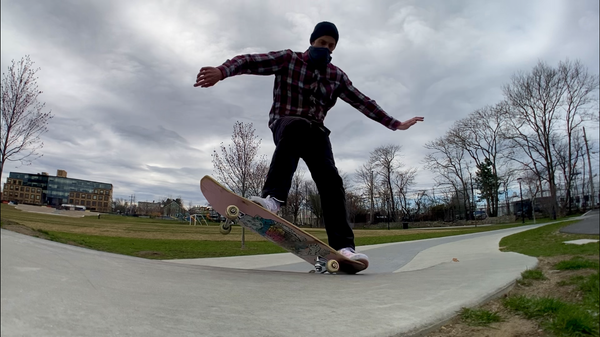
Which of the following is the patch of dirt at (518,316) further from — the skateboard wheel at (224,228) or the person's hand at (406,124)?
the person's hand at (406,124)

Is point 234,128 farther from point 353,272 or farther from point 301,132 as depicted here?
point 353,272

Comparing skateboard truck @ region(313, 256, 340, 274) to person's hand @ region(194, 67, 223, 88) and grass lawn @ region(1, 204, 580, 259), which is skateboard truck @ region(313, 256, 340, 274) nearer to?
grass lawn @ region(1, 204, 580, 259)

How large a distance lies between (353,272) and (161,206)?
4.16ft

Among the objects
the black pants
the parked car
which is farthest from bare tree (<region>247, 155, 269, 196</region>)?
the parked car

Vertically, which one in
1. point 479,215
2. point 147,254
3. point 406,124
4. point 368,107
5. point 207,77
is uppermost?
point 368,107

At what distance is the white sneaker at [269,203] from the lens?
1678 mm

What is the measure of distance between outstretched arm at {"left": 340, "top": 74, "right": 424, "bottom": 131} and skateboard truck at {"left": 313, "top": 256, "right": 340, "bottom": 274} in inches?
41.3

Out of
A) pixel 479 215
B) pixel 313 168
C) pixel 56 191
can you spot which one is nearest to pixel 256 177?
pixel 313 168

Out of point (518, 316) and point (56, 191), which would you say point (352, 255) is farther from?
point (56, 191)

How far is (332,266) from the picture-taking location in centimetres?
189

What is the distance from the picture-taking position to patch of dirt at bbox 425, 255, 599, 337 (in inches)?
45.9

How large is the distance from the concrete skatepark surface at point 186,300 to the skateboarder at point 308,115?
53cm

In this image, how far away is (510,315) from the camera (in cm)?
134

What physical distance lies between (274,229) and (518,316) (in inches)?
46.6
